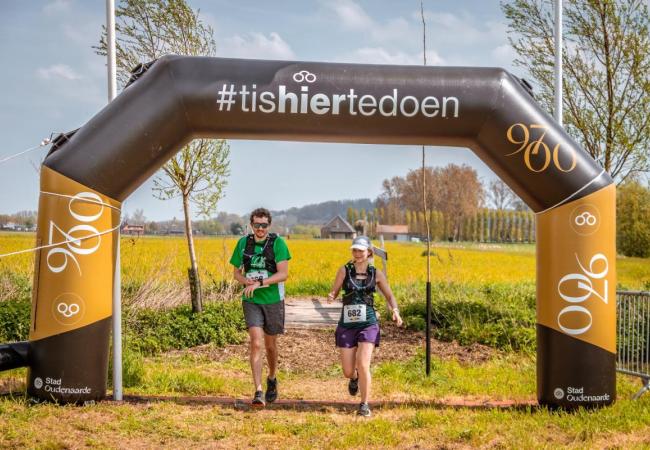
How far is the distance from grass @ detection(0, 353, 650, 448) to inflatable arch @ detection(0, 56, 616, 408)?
1.24 ft

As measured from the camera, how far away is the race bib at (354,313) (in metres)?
6.04

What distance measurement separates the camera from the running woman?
597 cm

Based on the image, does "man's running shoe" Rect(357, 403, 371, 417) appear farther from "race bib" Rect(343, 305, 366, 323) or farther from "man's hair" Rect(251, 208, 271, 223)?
"man's hair" Rect(251, 208, 271, 223)

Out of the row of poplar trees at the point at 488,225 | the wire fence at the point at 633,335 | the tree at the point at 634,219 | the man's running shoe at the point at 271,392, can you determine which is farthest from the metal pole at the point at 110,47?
the row of poplar trees at the point at 488,225

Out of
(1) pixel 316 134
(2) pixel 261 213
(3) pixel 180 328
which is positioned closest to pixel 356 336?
(2) pixel 261 213

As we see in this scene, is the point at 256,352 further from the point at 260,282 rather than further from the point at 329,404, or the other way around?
the point at 329,404

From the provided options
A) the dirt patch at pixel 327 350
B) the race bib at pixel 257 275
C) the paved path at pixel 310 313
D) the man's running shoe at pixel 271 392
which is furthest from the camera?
the paved path at pixel 310 313

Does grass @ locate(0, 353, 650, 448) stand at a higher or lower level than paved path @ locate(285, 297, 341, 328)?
lower

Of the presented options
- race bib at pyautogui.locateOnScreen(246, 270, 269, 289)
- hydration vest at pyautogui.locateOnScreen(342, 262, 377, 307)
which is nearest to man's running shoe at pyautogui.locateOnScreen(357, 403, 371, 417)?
hydration vest at pyautogui.locateOnScreen(342, 262, 377, 307)

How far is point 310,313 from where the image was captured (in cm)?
1289

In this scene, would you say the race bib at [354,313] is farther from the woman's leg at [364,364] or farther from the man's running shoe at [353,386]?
the man's running shoe at [353,386]

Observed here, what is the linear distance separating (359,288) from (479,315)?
17.6ft

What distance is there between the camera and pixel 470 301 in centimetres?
1130

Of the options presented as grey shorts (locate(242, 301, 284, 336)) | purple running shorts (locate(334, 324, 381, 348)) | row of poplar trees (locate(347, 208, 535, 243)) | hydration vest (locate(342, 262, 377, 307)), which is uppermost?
row of poplar trees (locate(347, 208, 535, 243))
